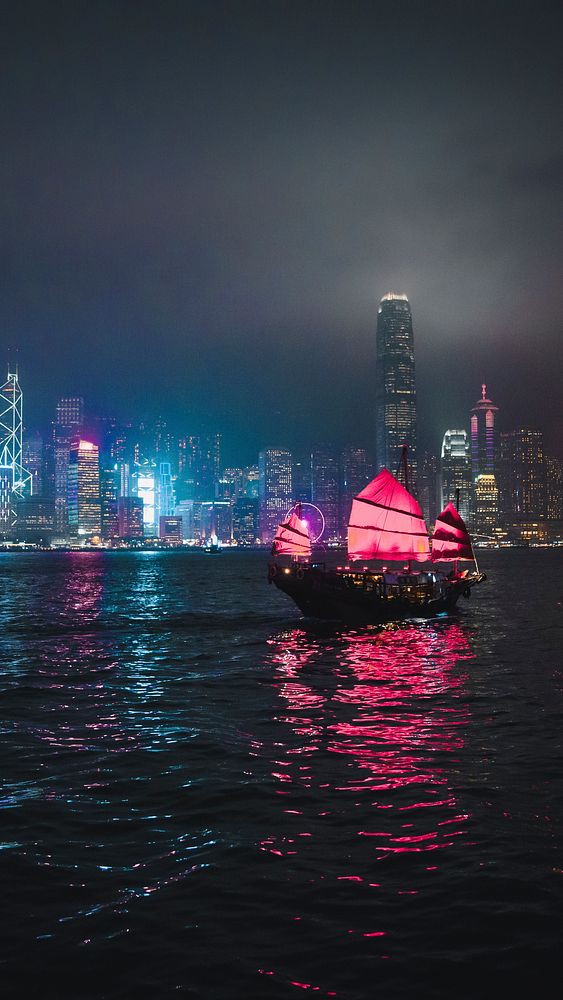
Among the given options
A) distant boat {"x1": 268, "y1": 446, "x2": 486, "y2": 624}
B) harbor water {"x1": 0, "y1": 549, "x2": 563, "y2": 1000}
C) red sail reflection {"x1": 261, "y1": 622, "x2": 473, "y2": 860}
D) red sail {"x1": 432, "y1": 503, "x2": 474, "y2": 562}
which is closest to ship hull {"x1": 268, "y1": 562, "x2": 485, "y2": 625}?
distant boat {"x1": 268, "y1": 446, "x2": 486, "y2": 624}

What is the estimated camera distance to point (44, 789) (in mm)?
15398

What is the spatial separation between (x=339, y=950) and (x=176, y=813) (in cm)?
564

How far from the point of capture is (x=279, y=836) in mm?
12727

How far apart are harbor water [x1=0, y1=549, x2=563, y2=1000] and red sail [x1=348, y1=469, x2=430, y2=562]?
4588 centimetres

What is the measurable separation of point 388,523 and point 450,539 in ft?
23.9

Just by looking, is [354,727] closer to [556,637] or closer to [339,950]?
[339,950]

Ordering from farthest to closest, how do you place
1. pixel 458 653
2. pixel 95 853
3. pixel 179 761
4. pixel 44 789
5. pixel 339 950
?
pixel 458 653 < pixel 179 761 < pixel 44 789 < pixel 95 853 < pixel 339 950

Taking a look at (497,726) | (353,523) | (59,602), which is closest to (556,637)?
(497,726)

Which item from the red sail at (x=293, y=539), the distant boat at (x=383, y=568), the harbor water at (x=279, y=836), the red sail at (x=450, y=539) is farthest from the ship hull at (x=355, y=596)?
the harbor water at (x=279, y=836)

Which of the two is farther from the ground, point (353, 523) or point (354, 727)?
point (353, 523)

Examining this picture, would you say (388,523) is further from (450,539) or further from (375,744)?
(375,744)

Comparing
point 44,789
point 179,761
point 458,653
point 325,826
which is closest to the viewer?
point 325,826

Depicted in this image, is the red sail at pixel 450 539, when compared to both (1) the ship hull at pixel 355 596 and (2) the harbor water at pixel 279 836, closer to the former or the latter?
(1) the ship hull at pixel 355 596

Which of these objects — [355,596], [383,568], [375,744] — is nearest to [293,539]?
[383,568]
